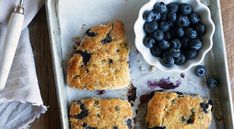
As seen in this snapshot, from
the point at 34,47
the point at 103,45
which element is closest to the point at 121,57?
the point at 103,45

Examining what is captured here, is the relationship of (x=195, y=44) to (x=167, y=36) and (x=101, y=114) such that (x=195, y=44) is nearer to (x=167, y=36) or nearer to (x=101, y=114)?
(x=167, y=36)

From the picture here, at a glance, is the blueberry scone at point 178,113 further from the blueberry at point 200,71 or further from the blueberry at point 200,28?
the blueberry at point 200,28

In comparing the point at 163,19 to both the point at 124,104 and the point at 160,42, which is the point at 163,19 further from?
the point at 124,104

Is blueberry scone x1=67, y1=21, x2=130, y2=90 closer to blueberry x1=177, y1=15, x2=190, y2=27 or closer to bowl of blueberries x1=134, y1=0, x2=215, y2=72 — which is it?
bowl of blueberries x1=134, y1=0, x2=215, y2=72

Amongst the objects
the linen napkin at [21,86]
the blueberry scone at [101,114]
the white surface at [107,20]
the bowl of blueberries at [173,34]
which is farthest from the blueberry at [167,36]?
the linen napkin at [21,86]

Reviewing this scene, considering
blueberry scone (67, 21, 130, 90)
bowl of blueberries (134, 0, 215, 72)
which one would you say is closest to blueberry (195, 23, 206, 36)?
bowl of blueberries (134, 0, 215, 72)

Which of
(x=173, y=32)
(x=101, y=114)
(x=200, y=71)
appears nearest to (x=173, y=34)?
(x=173, y=32)
